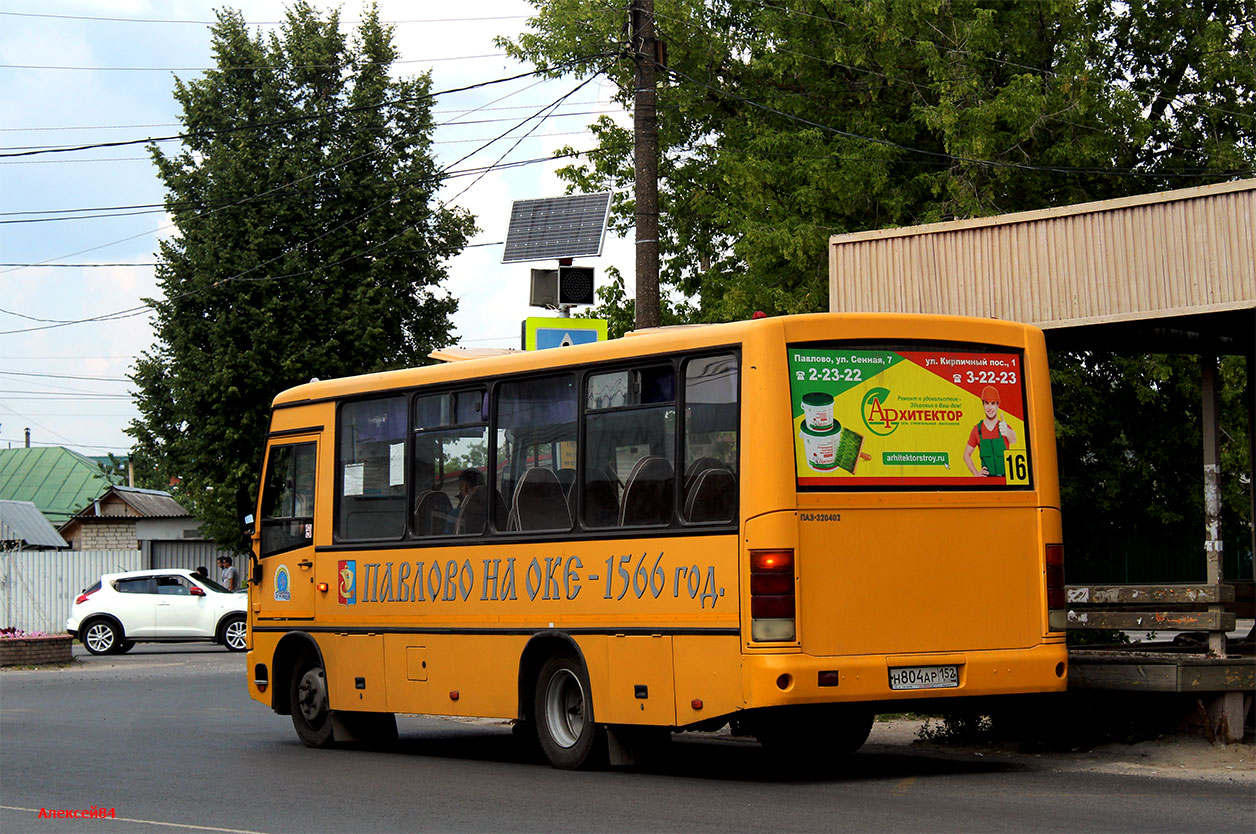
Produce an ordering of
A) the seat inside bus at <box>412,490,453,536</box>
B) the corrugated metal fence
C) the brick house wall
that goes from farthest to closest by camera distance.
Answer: the brick house wall
the corrugated metal fence
the seat inside bus at <box>412,490,453,536</box>

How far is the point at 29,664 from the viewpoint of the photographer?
3022 centimetres

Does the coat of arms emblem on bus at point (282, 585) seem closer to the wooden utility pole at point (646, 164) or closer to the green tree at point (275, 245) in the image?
the wooden utility pole at point (646, 164)

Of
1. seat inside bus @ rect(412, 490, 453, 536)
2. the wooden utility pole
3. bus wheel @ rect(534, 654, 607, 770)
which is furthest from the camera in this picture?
the wooden utility pole

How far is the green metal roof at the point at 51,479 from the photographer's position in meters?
73.9

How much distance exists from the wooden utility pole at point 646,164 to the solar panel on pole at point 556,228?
0.78m

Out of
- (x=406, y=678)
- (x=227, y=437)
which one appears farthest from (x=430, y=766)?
(x=227, y=437)

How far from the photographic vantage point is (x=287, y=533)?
1550 cm

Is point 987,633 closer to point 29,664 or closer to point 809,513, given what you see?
point 809,513

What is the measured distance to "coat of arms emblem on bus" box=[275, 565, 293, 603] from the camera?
50.5ft

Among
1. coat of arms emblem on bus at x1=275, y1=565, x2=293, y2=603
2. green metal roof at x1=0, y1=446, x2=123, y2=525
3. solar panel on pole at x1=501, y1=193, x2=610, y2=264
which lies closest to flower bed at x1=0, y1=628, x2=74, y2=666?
solar panel on pole at x1=501, y1=193, x2=610, y2=264

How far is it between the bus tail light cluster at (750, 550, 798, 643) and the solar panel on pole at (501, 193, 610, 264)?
8891 mm

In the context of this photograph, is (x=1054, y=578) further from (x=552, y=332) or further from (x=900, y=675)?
(x=552, y=332)

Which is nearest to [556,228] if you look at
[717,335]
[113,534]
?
[717,335]

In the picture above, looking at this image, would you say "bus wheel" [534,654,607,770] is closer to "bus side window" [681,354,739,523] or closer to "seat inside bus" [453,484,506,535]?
"seat inside bus" [453,484,506,535]
